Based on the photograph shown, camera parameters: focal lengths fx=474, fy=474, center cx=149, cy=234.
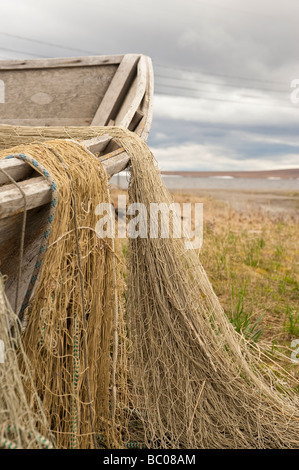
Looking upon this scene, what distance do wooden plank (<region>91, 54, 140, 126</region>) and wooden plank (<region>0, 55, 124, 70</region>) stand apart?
172 mm

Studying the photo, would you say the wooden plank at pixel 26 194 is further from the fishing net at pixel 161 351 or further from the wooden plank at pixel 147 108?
the wooden plank at pixel 147 108

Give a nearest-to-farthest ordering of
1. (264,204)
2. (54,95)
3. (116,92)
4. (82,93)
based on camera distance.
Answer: (116,92) < (82,93) < (54,95) < (264,204)

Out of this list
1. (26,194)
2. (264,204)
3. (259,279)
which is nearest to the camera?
(26,194)

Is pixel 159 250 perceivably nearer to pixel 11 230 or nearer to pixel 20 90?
pixel 11 230

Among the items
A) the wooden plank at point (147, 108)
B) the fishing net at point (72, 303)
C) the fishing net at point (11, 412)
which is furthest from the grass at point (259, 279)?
the fishing net at point (11, 412)

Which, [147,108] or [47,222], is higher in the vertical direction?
[147,108]

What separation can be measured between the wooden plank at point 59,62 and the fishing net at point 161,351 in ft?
6.30

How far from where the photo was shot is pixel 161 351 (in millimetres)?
2535

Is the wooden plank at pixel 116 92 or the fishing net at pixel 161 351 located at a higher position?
the wooden plank at pixel 116 92

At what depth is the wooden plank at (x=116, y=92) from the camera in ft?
13.5

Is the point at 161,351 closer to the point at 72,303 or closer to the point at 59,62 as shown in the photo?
the point at 72,303

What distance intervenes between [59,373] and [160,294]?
768 mm

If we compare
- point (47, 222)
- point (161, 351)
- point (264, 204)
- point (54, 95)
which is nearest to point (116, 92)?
point (54, 95)

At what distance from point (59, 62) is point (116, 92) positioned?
2.70ft
